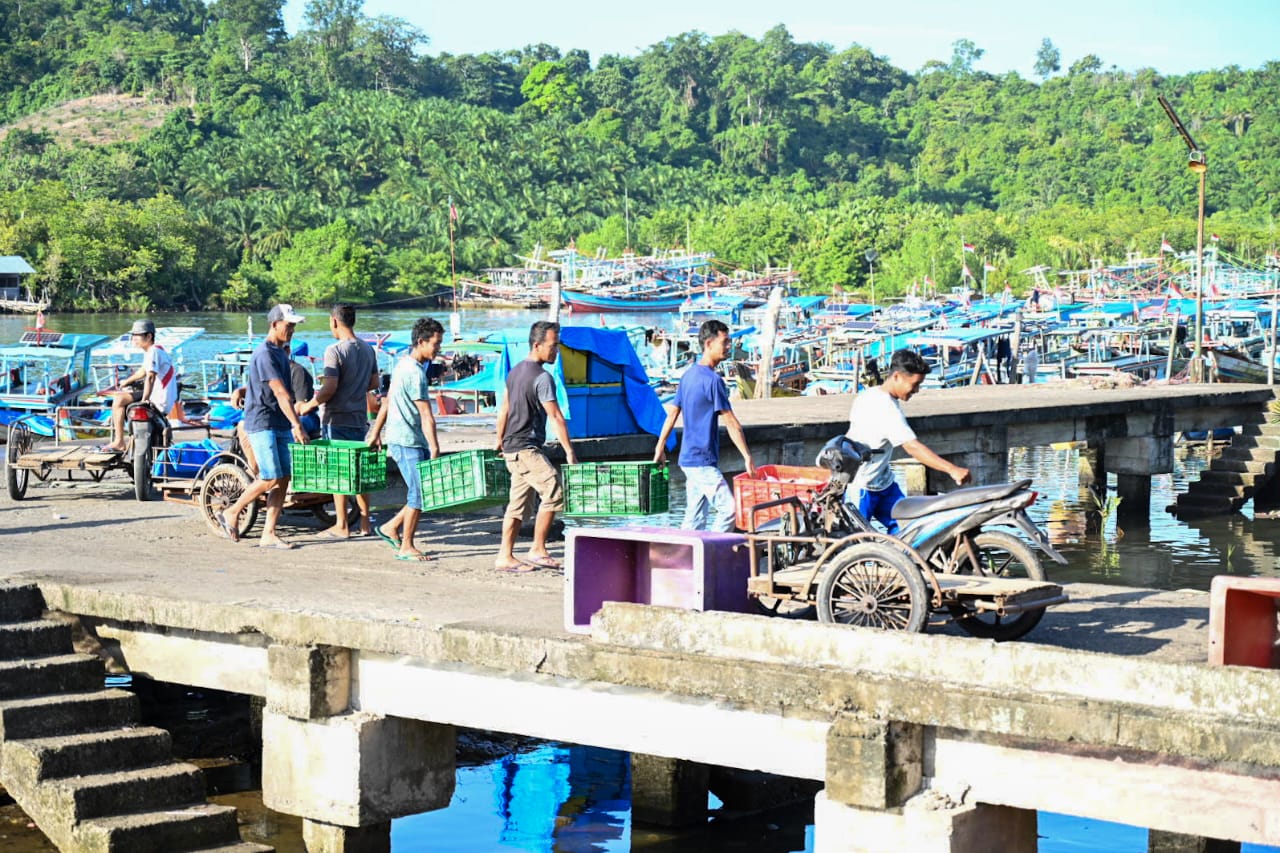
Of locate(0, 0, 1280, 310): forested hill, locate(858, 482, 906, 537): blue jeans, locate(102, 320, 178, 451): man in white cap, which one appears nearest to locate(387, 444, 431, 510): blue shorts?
locate(858, 482, 906, 537): blue jeans

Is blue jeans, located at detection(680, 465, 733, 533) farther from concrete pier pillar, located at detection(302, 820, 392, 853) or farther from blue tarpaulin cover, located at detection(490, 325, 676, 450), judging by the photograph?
blue tarpaulin cover, located at detection(490, 325, 676, 450)

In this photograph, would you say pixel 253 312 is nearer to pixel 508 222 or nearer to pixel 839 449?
pixel 508 222

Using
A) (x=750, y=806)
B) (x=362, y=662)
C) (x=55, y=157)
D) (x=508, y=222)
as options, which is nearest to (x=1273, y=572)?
(x=750, y=806)

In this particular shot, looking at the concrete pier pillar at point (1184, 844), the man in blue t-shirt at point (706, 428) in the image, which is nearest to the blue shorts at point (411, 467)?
the man in blue t-shirt at point (706, 428)

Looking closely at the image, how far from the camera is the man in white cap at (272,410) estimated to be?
1136 cm

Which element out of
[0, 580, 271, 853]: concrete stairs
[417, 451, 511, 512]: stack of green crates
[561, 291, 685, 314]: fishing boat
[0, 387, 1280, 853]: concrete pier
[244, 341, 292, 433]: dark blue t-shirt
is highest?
[561, 291, 685, 314]: fishing boat

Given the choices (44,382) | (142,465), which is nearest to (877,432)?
(142,465)

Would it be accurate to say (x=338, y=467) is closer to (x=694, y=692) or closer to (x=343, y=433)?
(x=343, y=433)

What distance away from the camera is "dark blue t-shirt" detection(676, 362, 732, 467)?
1012 cm

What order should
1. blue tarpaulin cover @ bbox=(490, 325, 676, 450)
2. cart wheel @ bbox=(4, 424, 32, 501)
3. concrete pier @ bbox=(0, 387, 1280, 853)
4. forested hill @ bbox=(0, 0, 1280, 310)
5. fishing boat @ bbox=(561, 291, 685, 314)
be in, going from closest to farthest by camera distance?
concrete pier @ bbox=(0, 387, 1280, 853) < cart wheel @ bbox=(4, 424, 32, 501) < blue tarpaulin cover @ bbox=(490, 325, 676, 450) < fishing boat @ bbox=(561, 291, 685, 314) < forested hill @ bbox=(0, 0, 1280, 310)

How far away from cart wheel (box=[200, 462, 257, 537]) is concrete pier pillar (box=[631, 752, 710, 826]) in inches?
146

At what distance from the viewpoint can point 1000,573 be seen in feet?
29.2

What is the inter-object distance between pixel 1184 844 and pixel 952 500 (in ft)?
7.04

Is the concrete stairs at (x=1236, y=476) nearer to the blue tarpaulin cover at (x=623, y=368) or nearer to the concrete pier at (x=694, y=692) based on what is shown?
the blue tarpaulin cover at (x=623, y=368)
